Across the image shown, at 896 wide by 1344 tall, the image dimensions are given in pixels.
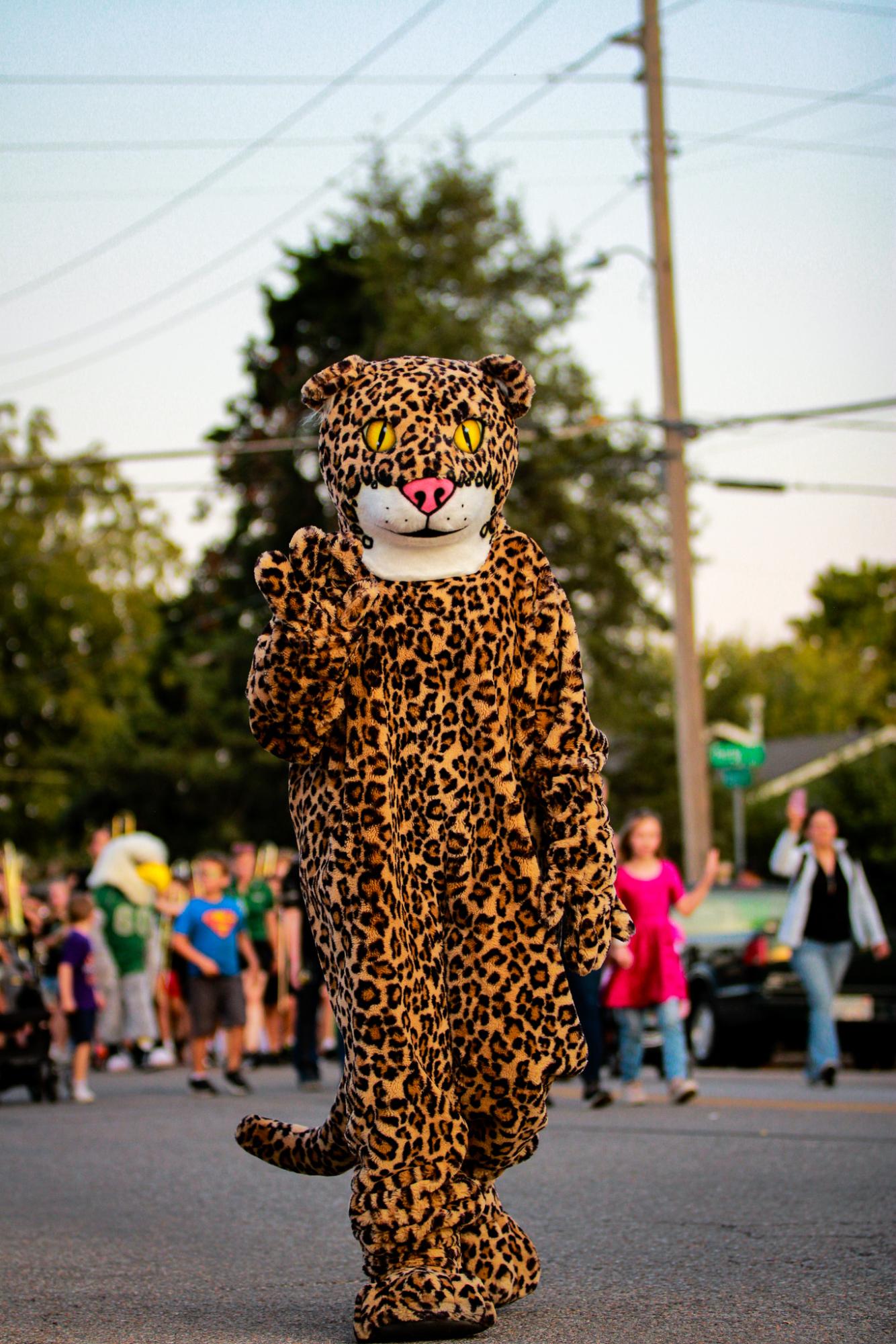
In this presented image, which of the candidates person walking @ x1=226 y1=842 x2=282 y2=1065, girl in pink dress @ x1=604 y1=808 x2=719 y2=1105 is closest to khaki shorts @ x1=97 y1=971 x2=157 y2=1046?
person walking @ x1=226 y1=842 x2=282 y2=1065

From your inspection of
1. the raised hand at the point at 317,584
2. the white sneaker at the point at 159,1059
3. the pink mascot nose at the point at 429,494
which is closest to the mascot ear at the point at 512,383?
the pink mascot nose at the point at 429,494

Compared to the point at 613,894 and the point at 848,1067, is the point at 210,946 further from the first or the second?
the point at 613,894

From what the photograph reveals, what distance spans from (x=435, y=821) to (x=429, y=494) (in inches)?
33.1

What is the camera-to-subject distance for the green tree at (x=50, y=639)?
163ft

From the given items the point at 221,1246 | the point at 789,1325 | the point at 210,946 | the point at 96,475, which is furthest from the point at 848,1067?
the point at 96,475

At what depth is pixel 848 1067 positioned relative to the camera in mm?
16766

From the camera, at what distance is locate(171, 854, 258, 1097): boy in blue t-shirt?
12945mm

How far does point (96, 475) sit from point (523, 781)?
48440 millimetres

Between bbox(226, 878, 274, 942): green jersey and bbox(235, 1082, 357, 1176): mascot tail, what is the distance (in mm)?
10707

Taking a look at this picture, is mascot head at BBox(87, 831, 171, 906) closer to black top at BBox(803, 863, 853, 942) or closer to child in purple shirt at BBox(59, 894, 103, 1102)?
child in purple shirt at BBox(59, 894, 103, 1102)

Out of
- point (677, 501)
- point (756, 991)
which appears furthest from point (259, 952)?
point (677, 501)

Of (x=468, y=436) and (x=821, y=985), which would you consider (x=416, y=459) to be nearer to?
(x=468, y=436)

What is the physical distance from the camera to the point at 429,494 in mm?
4812

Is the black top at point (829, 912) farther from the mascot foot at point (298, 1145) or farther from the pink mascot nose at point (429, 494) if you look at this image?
the pink mascot nose at point (429, 494)
